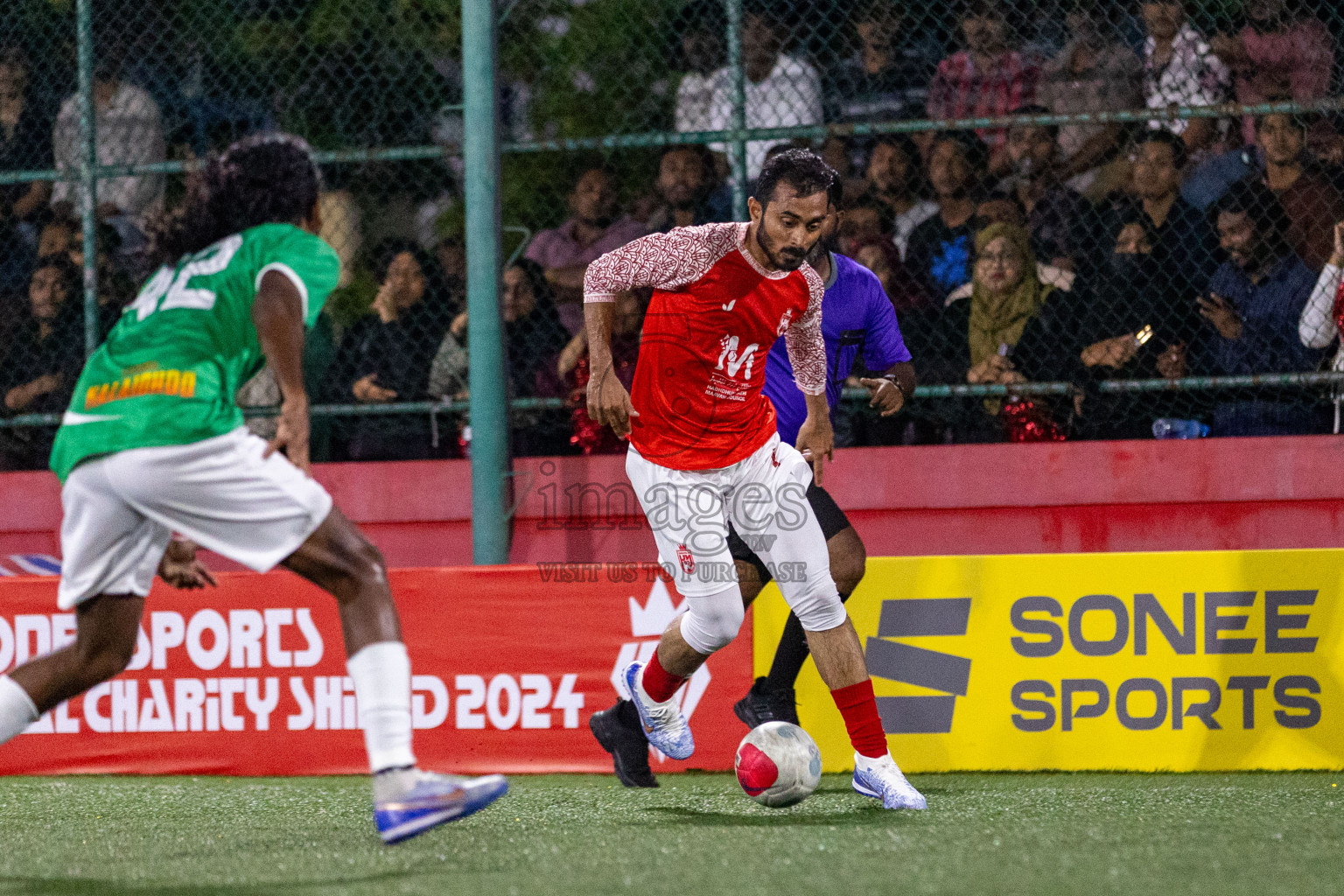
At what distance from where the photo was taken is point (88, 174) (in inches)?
297

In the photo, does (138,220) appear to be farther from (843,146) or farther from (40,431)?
(843,146)

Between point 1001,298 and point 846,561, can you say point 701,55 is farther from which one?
point 846,561

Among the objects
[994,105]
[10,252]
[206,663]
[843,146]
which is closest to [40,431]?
[10,252]

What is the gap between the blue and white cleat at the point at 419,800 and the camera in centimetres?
363

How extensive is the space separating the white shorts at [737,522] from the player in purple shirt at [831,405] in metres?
0.47

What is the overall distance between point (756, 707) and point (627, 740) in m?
0.59

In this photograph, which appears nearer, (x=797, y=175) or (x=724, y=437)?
(x=797, y=175)

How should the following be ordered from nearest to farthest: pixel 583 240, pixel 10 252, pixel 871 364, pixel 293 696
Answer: pixel 871 364 < pixel 293 696 < pixel 583 240 < pixel 10 252

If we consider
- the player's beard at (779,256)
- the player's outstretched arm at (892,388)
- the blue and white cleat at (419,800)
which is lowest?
the blue and white cleat at (419,800)

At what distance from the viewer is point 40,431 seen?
25.7 ft

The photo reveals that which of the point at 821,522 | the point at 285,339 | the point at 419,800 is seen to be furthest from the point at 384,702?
the point at 821,522

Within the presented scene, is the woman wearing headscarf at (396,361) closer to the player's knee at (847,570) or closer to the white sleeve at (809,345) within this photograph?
the player's knee at (847,570)

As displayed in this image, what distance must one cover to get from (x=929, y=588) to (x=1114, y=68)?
2730mm

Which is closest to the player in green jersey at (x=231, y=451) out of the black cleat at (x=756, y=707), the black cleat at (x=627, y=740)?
the black cleat at (x=627, y=740)
